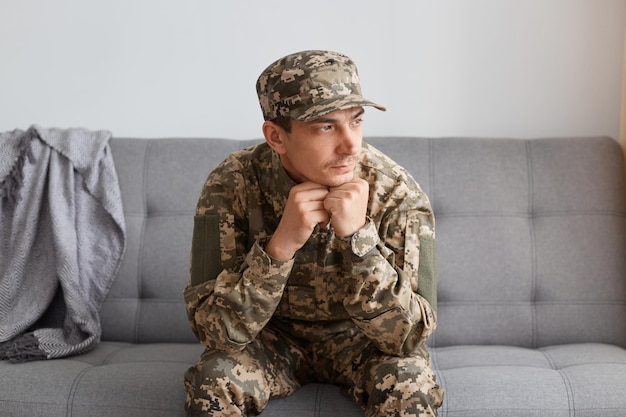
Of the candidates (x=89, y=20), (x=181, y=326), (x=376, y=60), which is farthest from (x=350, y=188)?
(x=89, y=20)

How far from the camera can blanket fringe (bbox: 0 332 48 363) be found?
6.75ft

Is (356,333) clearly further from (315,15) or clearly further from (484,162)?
(315,15)

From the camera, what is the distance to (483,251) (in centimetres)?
230

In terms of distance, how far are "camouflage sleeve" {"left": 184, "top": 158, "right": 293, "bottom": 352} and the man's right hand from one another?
0.03 metres

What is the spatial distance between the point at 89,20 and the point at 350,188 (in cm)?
153

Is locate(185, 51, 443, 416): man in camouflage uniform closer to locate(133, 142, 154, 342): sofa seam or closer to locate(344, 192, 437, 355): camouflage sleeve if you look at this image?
locate(344, 192, 437, 355): camouflage sleeve

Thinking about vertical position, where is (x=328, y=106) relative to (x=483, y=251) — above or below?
above

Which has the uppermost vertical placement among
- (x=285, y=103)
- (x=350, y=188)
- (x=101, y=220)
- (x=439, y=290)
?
(x=285, y=103)

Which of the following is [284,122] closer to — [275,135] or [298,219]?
[275,135]

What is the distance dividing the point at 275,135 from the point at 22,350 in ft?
3.03

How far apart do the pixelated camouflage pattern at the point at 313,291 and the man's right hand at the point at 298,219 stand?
25 mm

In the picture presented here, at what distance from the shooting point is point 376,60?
2.66m

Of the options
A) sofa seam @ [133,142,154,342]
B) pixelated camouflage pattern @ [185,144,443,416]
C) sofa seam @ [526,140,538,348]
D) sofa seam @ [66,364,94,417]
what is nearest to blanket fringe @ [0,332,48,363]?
sofa seam @ [66,364,94,417]

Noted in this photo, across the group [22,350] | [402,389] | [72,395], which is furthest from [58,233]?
[402,389]
